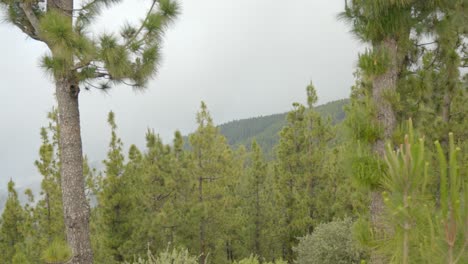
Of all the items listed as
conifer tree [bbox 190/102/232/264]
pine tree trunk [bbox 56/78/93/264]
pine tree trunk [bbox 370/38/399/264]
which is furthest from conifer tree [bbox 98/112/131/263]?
pine tree trunk [bbox 370/38/399/264]

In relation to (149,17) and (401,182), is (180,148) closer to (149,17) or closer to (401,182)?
(149,17)

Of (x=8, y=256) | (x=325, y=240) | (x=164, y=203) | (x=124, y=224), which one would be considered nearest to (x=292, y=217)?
(x=325, y=240)

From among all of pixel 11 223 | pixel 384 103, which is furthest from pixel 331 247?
pixel 11 223

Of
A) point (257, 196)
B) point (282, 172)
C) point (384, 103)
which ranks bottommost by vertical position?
point (257, 196)

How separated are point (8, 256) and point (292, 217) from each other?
12.5 meters

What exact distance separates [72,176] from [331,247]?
33.0 ft

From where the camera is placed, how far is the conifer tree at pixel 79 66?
5.31m

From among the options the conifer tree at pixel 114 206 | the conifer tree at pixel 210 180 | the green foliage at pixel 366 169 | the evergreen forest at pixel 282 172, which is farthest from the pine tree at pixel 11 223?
the green foliage at pixel 366 169

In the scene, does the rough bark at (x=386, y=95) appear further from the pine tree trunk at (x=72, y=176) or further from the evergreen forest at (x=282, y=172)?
the pine tree trunk at (x=72, y=176)

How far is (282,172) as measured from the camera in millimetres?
16984

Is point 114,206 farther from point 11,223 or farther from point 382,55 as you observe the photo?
point 382,55

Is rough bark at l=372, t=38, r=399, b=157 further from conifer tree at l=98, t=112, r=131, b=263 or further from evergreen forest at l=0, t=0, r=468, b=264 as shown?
conifer tree at l=98, t=112, r=131, b=263

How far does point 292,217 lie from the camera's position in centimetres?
1706

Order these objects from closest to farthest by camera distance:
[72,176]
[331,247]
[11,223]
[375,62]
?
[375,62]
[72,176]
[331,247]
[11,223]
